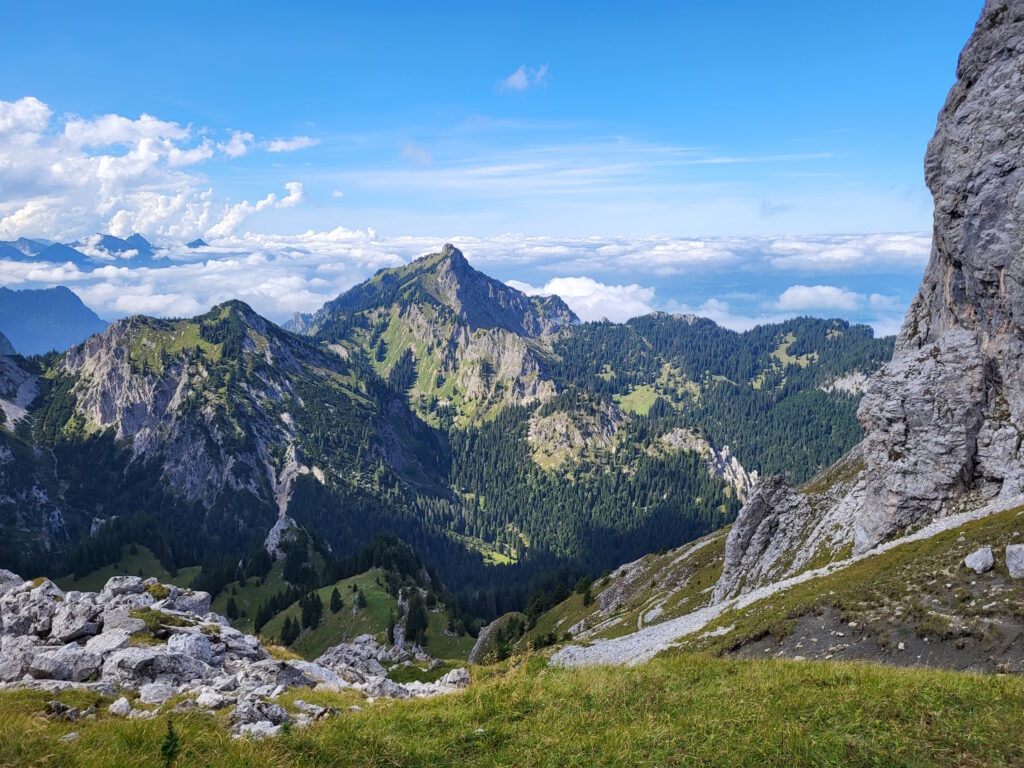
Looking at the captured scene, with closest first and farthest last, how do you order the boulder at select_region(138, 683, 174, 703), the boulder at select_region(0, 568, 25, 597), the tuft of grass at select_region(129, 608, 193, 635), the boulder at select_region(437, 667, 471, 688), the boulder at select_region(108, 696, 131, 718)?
1. the boulder at select_region(108, 696, 131, 718)
2. the boulder at select_region(138, 683, 174, 703)
3. the boulder at select_region(437, 667, 471, 688)
4. the tuft of grass at select_region(129, 608, 193, 635)
5. the boulder at select_region(0, 568, 25, 597)

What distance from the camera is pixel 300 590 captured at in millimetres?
172500

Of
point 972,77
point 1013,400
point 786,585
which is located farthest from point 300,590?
point 972,77

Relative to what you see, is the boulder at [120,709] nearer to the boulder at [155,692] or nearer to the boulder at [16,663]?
the boulder at [155,692]

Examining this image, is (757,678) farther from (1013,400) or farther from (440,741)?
(1013,400)

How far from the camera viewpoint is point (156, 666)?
2183 cm

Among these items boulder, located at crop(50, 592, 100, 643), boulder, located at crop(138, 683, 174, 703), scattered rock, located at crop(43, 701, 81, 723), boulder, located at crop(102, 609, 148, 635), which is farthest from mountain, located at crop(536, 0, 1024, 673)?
scattered rock, located at crop(43, 701, 81, 723)

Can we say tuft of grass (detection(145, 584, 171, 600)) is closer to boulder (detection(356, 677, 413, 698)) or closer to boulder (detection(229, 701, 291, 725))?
boulder (detection(356, 677, 413, 698))

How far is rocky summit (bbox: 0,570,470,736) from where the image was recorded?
54.1ft

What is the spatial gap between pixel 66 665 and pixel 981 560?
46.1m

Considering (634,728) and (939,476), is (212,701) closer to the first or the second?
(634,728)

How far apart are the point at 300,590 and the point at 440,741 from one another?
593ft

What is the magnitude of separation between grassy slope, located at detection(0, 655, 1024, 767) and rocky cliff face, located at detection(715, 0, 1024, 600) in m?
44.4

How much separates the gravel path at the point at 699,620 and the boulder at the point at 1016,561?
12.7 m

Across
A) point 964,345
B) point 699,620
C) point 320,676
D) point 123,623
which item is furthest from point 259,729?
point 964,345
